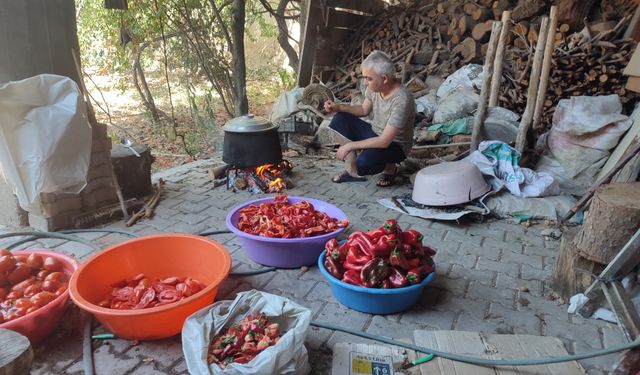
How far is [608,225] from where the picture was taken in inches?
92.3

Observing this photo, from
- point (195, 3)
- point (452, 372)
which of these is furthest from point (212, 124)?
point (452, 372)

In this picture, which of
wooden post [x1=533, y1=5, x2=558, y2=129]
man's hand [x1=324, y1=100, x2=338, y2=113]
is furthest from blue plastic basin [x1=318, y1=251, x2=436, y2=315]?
wooden post [x1=533, y1=5, x2=558, y2=129]

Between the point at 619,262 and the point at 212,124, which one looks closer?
the point at 619,262

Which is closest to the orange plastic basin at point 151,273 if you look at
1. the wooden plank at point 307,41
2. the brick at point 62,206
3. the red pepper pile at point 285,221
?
the red pepper pile at point 285,221

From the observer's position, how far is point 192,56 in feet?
22.9

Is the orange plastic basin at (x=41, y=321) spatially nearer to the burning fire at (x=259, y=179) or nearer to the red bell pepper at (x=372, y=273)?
the red bell pepper at (x=372, y=273)

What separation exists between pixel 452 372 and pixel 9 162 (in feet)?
10.0

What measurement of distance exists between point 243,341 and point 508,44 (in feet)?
20.1

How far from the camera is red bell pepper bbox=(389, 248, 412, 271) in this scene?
2.33 metres

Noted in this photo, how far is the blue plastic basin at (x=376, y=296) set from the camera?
227 cm

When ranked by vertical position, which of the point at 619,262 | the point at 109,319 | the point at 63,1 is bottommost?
the point at 109,319

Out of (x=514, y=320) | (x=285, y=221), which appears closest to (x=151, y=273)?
(x=285, y=221)

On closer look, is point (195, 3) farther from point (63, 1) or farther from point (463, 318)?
point (463, 318)

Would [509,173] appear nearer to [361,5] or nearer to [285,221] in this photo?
[285,221]
